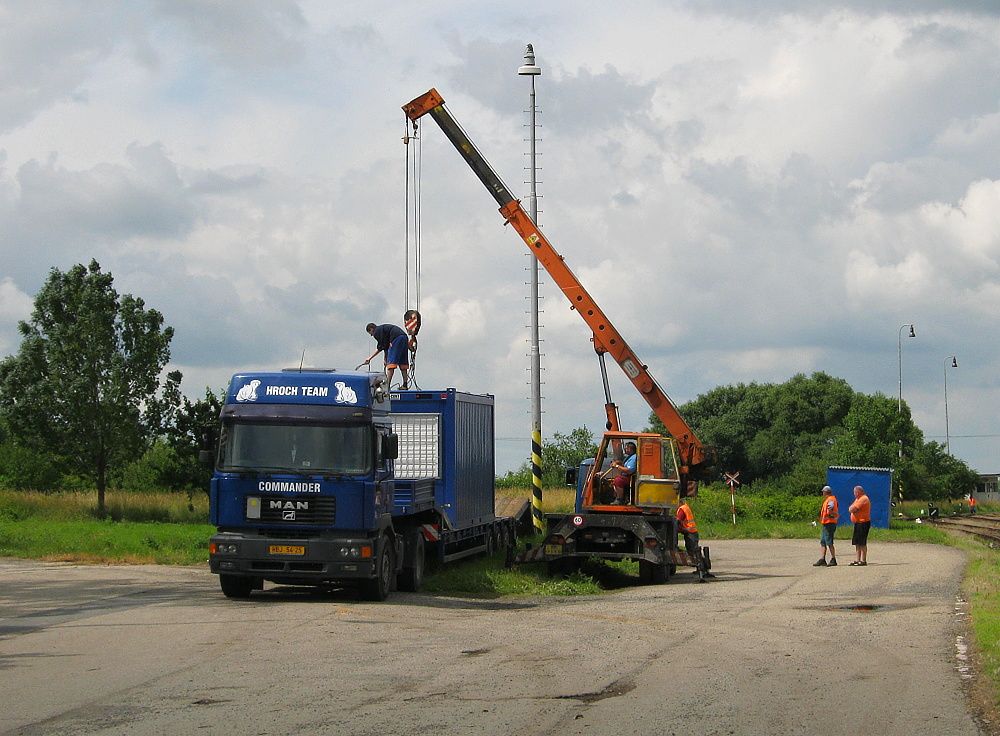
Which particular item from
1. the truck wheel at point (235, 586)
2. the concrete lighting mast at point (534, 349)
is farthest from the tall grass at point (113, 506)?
the truck wheel at point (235, 586)

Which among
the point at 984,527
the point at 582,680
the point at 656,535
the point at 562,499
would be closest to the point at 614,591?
the point at 656,535

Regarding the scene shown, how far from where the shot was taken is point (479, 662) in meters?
12.5

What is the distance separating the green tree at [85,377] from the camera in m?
45.3

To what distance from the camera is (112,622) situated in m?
15.8

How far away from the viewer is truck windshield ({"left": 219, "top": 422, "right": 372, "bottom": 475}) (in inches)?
723

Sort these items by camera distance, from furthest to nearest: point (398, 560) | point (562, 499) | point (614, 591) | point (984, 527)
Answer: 1. point (984, 527)
2. point (562, 499)
3. point (614, 591)
4. point (398, 560)

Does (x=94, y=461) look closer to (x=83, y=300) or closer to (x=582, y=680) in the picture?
(x=83, y=300)

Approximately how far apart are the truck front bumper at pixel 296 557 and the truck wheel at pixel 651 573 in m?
6.63

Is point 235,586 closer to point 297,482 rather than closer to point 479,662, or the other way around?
point 297,482

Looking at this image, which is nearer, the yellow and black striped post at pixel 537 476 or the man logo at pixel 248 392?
the man logo at pixel 248 392

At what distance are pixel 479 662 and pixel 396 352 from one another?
1134cm

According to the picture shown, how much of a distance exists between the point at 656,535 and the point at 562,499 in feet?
73.6

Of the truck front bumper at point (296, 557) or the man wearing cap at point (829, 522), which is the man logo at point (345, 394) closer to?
the truck front bumper at point (296, 557)

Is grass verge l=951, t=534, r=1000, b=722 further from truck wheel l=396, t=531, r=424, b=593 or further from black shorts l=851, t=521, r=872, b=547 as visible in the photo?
truck wheel l=396, t=531, r=424, b=593
